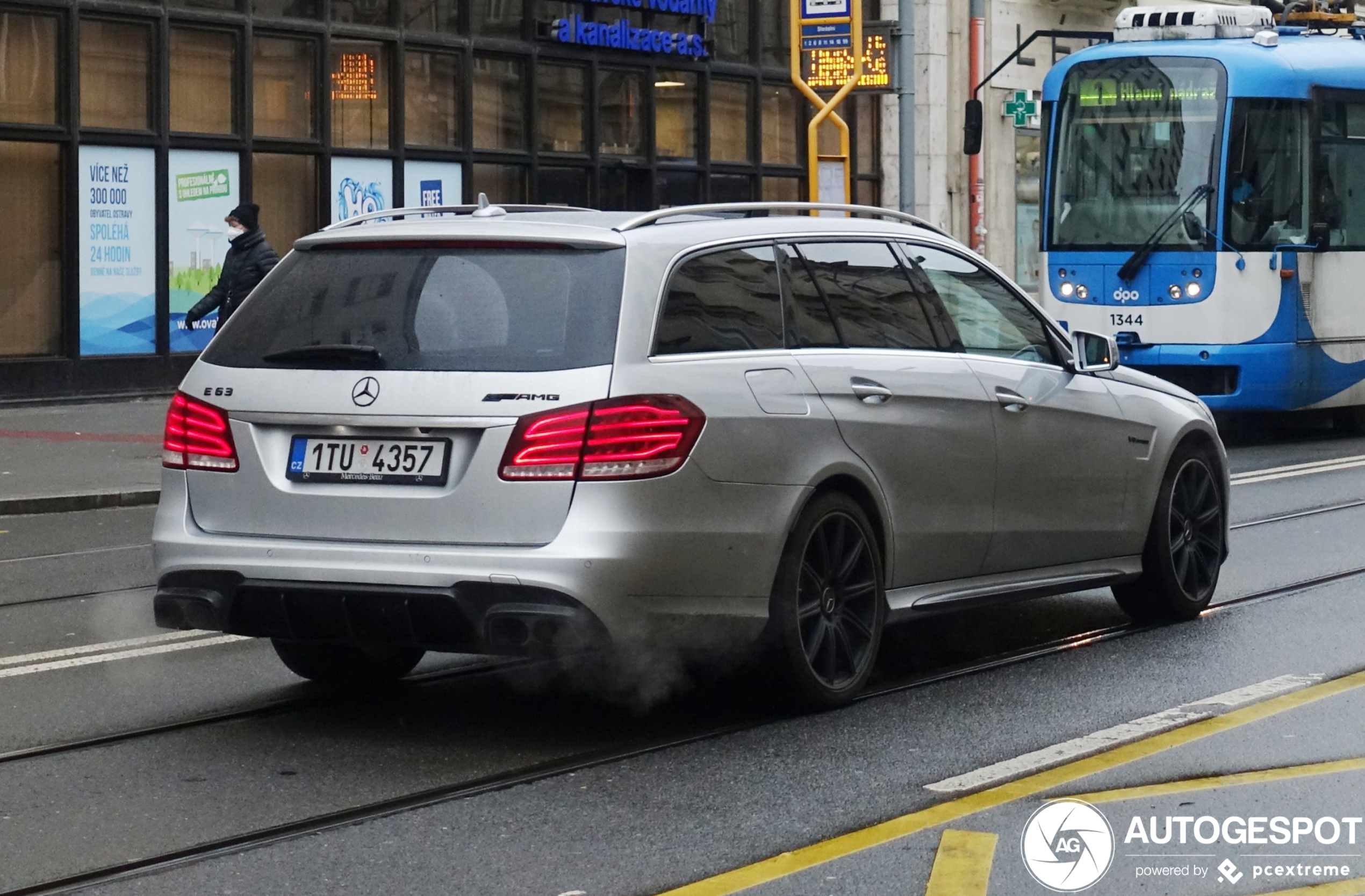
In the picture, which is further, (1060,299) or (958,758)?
(1060,299)

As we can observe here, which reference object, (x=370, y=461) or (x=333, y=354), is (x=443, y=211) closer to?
(x=333, y=354)

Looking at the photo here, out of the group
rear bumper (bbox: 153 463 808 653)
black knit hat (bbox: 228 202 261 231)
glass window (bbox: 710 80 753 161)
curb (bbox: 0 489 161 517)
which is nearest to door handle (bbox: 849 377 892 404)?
rear bumper (bbox: 153 463 808 653)

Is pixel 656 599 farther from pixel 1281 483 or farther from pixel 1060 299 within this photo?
pixel 1060 299

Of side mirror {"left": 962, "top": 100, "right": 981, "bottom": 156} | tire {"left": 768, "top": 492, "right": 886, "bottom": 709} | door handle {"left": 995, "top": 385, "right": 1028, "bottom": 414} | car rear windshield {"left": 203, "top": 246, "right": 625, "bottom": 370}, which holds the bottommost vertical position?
tire {"left": 768, "top": 492, "right": 886, "bottom": 709}

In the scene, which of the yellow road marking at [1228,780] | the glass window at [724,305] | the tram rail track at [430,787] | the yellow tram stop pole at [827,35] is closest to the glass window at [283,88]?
the yellow tram stop pole at [827,35]

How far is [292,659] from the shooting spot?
7.30m

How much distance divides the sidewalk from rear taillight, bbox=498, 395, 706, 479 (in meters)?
5.03

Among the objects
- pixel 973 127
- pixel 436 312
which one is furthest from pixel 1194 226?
pixel 436 312

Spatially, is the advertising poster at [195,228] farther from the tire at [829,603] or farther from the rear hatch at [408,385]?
the tire at [829,603]

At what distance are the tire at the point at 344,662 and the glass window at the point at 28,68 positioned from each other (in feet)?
44.4

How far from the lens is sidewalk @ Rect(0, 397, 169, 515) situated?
13719mm

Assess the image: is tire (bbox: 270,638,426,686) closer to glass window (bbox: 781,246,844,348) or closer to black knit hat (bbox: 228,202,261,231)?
glass window (bbox: 781,246,844,348)

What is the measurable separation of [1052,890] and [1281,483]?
10.5 m

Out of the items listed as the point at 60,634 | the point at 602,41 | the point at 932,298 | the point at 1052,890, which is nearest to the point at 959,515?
the point at 932,298
